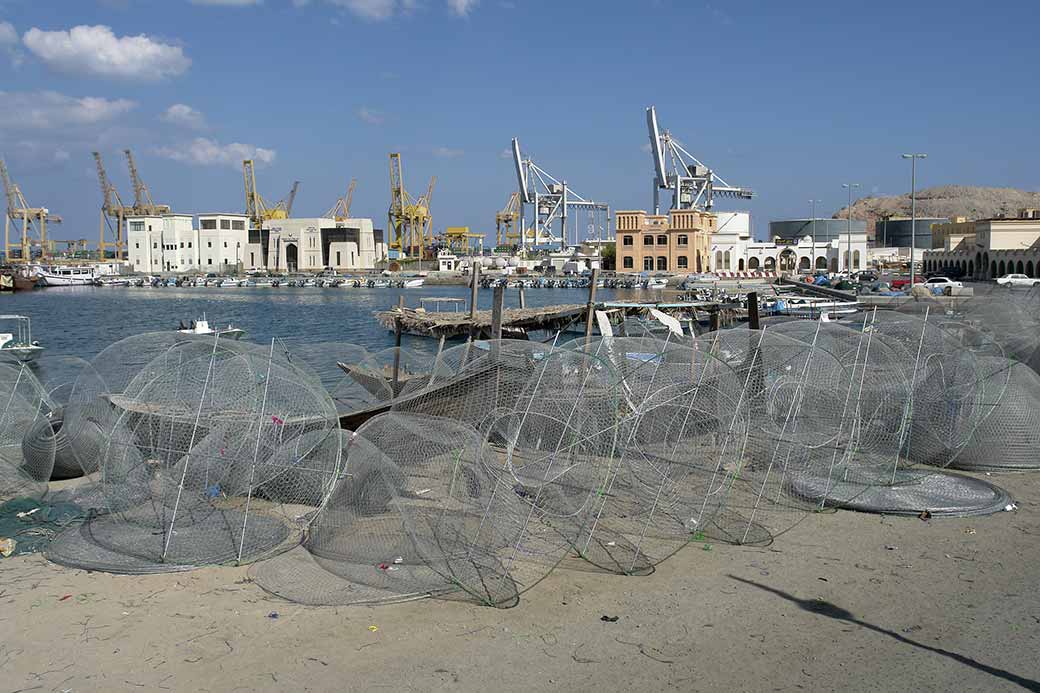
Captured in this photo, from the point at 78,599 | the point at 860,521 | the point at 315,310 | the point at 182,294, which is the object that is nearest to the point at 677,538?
the point at 860,521

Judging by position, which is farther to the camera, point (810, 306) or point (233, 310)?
point (233, 310)

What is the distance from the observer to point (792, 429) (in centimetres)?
747

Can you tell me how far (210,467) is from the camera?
6250 millimetres

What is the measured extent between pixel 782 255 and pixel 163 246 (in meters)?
58.2

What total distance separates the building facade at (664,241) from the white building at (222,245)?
39064mm

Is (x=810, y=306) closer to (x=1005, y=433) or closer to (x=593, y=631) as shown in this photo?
(x=1005, y=433)

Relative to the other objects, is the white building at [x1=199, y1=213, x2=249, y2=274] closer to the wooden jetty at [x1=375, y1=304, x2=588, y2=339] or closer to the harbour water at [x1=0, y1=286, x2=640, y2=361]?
A: the harbour water at [x1=0, y1=286, x2=640, y2=361]

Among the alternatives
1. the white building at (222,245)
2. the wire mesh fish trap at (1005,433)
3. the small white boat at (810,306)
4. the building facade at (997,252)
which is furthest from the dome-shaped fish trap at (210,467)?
the white building at (222,245)

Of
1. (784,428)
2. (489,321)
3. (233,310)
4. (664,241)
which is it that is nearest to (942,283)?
(489,321)

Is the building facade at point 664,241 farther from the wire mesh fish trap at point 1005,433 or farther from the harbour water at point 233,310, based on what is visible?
the wire mesh fish trap at point 1005,433

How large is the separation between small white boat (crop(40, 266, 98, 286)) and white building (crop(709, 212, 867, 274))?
5070cm

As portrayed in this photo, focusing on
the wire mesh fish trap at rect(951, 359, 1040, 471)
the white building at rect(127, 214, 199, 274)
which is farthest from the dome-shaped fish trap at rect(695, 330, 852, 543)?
the white building at rect(127, 214, 199, 274)

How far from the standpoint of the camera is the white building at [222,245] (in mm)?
85438

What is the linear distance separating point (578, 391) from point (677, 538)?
4.28ft
